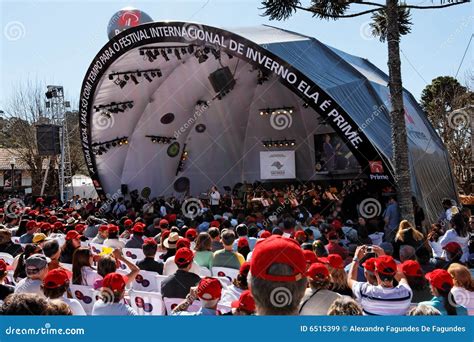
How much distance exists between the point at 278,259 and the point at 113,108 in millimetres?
18900

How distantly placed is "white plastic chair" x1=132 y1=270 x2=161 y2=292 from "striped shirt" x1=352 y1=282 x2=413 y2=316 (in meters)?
2.76

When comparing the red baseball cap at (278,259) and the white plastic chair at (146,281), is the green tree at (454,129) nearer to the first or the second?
the white plastic chair at (146,281)

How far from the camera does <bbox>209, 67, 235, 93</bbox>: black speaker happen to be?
64.4 feet

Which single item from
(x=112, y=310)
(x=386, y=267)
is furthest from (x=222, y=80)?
(x=112, y=310)

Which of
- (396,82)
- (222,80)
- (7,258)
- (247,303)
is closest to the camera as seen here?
(247,303)

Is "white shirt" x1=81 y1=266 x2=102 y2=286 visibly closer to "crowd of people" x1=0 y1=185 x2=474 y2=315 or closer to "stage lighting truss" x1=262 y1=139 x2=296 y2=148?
"crowd of people" x1=0 y1=185 x2=474 y2=315

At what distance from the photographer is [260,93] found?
2211 centimetres

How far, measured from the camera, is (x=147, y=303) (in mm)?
4879

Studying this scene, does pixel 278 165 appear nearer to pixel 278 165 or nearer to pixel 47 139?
pixel 278 165

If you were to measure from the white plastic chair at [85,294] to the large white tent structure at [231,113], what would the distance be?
9134 mm

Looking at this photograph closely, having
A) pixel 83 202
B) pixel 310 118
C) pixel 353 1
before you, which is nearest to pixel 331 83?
pixel 353 1

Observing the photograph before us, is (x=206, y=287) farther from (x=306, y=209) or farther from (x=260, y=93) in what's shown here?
(x=260, y=93)

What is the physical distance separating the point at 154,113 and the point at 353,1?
40.4ft

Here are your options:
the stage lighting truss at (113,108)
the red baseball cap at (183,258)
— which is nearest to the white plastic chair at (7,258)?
the red baseball cap at (183,258)
